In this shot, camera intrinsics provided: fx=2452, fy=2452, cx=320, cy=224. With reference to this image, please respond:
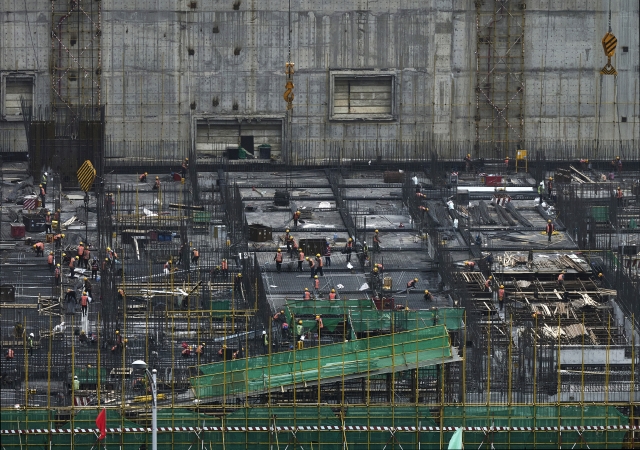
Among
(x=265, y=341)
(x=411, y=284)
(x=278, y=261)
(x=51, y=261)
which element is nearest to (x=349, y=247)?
(x=278, y=261)

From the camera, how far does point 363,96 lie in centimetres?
12275

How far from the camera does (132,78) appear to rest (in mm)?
120875

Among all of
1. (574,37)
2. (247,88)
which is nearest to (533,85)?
(574,37)

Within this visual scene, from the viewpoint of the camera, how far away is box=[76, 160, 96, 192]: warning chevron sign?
11275 centimetres

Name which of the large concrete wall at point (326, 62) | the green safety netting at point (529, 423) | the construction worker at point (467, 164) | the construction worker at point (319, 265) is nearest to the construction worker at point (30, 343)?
the green safety netting at point (529, 423)

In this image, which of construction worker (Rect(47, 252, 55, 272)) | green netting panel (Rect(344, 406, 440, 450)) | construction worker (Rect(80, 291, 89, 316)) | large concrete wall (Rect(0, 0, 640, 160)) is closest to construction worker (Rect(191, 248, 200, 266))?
construction worker (Rect(47, 252, 55, 272))

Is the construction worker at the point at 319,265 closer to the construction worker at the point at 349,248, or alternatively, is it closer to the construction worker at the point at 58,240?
the construction worker at the point at 349,248

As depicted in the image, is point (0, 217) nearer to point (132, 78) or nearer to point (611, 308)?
point (132, 78)

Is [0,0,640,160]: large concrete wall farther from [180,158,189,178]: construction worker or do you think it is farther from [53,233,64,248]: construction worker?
[53,233,64,248]: construction worker

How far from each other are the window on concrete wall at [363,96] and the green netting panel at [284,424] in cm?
4693

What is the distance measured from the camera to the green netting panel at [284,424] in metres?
75.6

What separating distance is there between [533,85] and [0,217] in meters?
30.3

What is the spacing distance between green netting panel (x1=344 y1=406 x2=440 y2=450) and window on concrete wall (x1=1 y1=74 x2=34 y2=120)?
47.8m

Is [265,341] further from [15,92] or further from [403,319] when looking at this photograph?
[15,92]
